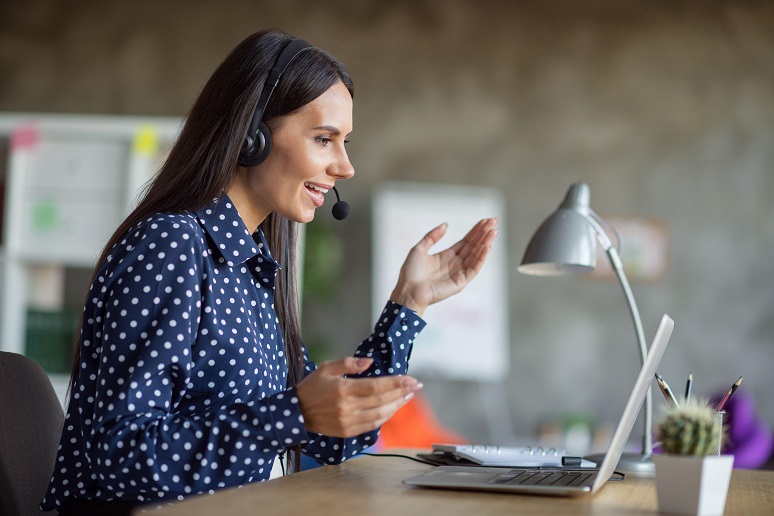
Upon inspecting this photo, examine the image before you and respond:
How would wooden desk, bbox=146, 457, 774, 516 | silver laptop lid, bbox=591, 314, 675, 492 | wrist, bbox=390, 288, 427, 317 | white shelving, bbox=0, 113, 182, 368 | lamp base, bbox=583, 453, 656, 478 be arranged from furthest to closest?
white shelving, bbox=0, 113, 182, 368 → wrist, bbox=390, 288, 427, 317 → lamp base, bbox=583, 453, 656, 478 → silver laptop lid, bbox=591, 314, 675, 492 → wooden desk, bbox=146, 457, 774, 516

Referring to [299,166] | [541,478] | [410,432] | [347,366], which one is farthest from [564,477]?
[410,432]

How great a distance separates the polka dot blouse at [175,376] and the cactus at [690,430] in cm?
46

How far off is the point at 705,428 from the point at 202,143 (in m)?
0.92

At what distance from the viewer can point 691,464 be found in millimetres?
1031

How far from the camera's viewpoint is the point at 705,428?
3.41 ft

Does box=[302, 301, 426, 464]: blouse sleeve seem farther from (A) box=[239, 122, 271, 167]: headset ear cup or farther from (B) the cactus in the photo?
(B) the cactus

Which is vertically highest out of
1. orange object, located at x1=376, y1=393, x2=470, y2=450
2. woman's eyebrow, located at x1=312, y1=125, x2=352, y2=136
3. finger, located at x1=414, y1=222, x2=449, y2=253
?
woman's eyebrow, located at x1=312, y1=125, x2=352, y2=136

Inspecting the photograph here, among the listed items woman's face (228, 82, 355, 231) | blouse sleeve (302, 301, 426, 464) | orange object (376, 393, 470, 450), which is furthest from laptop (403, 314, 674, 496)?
orange object (376, 393, 470, 450)

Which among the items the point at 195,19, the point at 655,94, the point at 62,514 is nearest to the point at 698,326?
the point at 655,94

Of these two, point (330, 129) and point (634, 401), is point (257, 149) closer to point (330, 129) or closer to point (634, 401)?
point (330, 129)

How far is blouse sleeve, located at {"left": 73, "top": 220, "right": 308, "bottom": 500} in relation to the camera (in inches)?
45.6

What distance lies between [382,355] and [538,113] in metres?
3.78

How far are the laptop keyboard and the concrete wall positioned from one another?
3780 millimetres

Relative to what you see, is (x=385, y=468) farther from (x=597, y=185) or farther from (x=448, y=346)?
(x=597, y=185)
